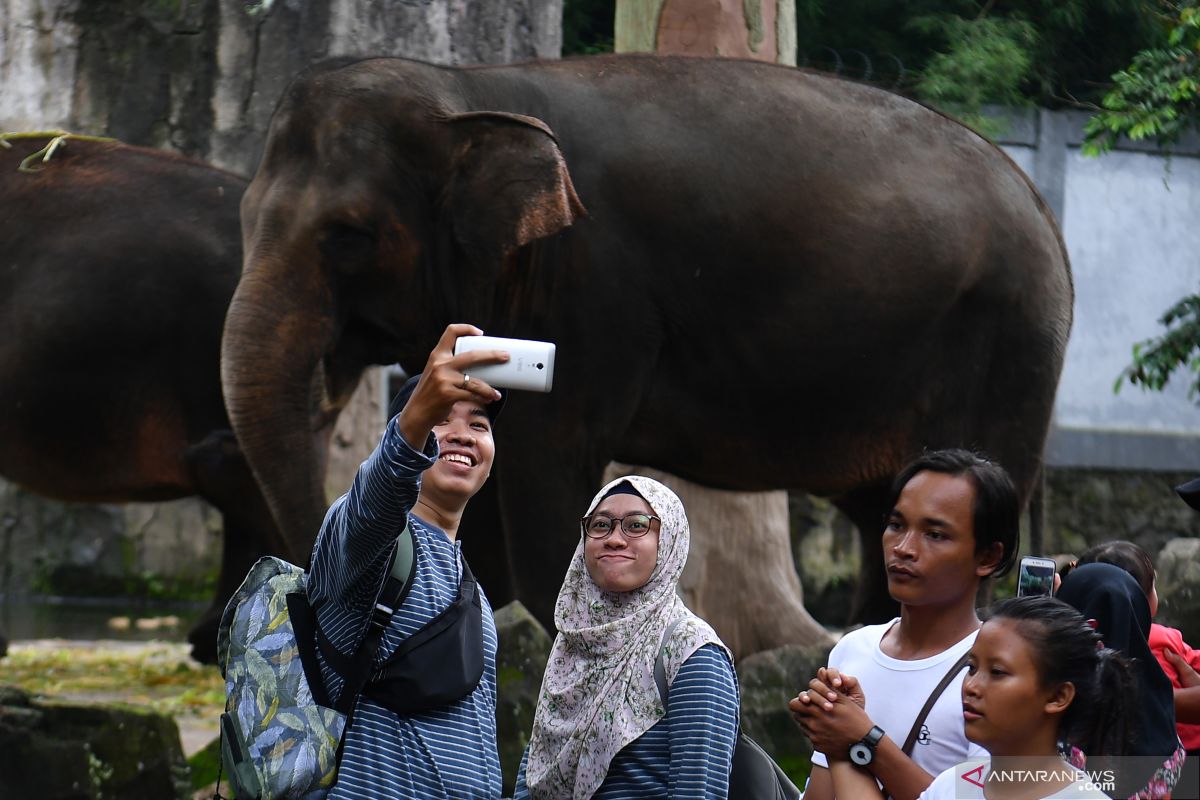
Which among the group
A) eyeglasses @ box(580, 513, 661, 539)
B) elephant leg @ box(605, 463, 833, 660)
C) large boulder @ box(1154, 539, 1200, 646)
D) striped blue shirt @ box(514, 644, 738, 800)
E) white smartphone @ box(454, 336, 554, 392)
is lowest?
elephant leg @ box(605, 463, 833, 660)

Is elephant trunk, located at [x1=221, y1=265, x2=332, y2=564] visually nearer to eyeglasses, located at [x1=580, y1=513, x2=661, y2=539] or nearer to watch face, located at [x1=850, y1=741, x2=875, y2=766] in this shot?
eyeglasses, located at [x1=580, y1=513, x2=661, y2=539]

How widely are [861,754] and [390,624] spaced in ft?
2.43

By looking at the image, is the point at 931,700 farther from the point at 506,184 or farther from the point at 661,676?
the point at 506,184

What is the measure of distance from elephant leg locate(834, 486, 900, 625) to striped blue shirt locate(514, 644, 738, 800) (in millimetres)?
3119

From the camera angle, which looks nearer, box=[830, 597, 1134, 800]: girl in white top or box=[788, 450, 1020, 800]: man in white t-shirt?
box=[830, 597, 1134, 800]: girl in white top

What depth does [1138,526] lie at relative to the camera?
36.8 ft

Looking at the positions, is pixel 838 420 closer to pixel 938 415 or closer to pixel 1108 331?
A: pixel 938 415

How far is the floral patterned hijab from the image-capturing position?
3.03m

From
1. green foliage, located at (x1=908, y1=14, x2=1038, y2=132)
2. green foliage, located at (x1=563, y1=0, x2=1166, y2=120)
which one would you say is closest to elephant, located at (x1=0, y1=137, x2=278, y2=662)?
green foliage, located at (x1=908, y1=14, x2=1038, y2=132)

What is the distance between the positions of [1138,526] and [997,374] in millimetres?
5892

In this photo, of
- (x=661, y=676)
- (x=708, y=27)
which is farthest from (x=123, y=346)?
(x=661, y=676)

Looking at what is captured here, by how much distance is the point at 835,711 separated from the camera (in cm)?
270

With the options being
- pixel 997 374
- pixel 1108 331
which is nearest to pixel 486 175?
pixel 997 374

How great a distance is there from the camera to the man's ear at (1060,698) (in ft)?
8.43
